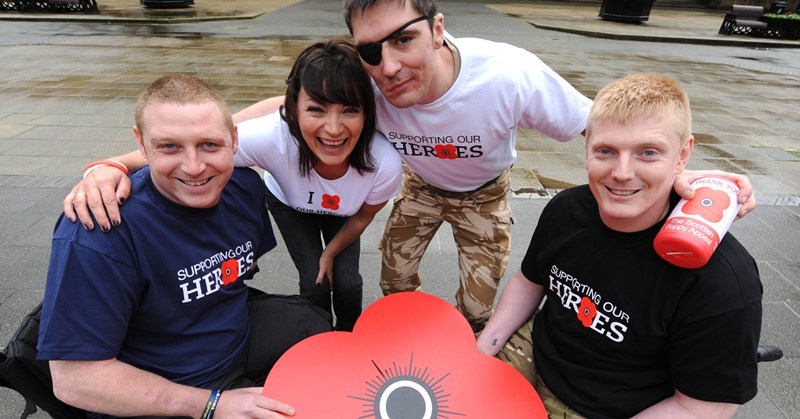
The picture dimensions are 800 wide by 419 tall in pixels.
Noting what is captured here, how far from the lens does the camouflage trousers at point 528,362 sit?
1733mm

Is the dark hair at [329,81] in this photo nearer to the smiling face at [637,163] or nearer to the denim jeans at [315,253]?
the denim jeans at [315,253]

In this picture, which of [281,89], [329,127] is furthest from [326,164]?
[281,89]

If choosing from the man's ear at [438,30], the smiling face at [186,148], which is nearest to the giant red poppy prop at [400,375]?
the smiling face at [186,148]

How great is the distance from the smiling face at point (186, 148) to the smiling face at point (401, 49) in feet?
2.09

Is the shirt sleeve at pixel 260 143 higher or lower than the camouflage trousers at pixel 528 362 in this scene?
higher

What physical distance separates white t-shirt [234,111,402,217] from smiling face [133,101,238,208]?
42 cm

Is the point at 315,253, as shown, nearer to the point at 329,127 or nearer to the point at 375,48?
the point at 329,127

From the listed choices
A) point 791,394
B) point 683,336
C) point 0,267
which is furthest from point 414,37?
point 0,267

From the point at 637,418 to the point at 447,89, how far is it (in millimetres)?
1438

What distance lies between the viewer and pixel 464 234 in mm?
2666

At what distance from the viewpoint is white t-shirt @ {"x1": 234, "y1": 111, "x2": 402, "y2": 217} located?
2066 mm

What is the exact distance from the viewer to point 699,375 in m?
1.36

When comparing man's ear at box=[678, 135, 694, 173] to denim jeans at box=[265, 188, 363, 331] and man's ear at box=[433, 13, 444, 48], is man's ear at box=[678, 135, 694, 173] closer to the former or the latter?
man's ear at box=[433, 13, 444, 48]

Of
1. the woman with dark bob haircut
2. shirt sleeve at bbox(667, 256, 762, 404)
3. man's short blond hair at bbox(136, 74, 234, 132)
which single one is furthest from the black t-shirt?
man's short blond hair at bbox(136, 74, 234, 132)
